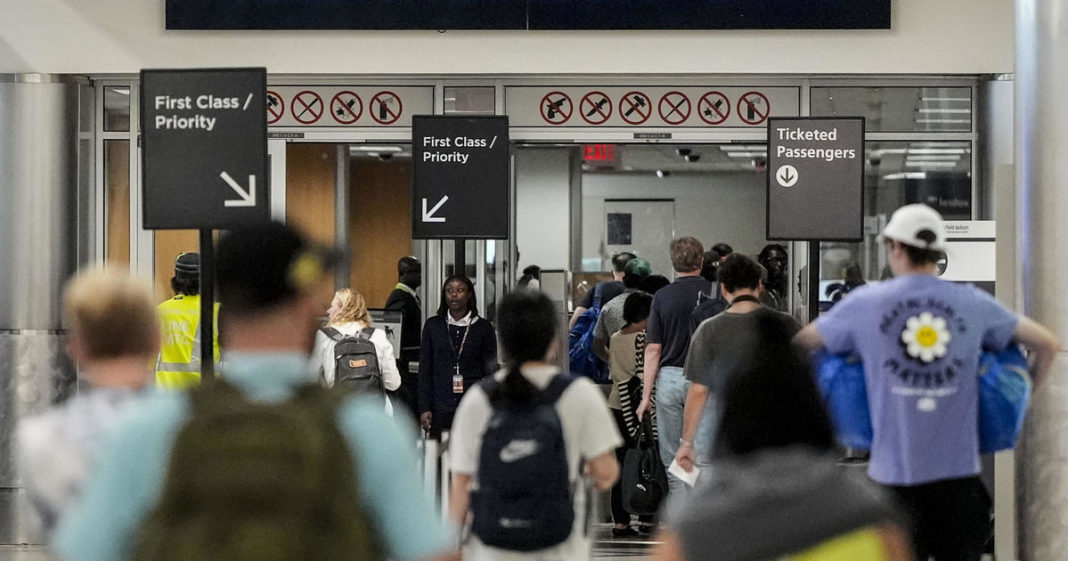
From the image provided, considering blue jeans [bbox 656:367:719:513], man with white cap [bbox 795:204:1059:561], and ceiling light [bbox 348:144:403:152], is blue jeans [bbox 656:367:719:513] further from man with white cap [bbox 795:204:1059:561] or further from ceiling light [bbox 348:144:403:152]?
ceiling light [bbox 348:144:403:152]

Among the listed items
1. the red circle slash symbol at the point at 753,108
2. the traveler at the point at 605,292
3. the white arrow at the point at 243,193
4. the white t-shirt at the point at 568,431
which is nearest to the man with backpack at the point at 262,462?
the white t-shirt at the point at 568,431

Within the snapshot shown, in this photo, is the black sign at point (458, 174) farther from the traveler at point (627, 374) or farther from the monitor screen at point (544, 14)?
the monitor screen at point (544, 14)

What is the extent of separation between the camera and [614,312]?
32.0 feet

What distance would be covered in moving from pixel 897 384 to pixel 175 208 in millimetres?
3035

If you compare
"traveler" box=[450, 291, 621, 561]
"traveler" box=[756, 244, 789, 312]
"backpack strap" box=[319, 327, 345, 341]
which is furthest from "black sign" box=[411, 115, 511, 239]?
"traveler" box=[450, 291, 621, 561]

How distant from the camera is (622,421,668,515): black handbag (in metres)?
8.74

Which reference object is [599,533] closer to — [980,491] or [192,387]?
[980,491]

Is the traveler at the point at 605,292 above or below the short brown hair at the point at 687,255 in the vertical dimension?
below

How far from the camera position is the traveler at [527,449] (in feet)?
13.7

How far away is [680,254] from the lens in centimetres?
865

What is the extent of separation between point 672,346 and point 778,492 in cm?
608

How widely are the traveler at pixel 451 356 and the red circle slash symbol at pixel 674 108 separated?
120 inches

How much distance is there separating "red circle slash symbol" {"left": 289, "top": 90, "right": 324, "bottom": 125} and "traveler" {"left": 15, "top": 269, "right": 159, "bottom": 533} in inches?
329

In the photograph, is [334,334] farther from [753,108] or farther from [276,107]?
[753,108]
